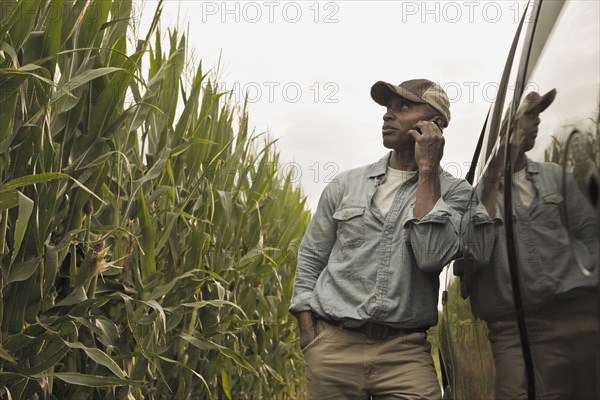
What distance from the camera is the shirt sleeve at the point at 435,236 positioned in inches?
102

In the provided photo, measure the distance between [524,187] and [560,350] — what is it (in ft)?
1.00

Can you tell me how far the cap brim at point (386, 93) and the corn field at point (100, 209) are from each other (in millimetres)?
755

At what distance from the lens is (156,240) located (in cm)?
371

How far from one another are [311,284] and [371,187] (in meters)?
0.39

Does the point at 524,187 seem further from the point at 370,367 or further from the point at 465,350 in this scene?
the point at 370,367

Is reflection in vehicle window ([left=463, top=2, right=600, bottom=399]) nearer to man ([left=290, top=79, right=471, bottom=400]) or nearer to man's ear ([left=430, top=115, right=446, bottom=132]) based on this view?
man ([left=290, top=79, right=471, bottom=400])

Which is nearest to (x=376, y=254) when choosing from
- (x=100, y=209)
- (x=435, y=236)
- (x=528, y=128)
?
(x=435, y=236)

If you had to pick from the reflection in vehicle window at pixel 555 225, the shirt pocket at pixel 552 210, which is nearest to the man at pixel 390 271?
the reflection in vehicle window at pixel 555 225

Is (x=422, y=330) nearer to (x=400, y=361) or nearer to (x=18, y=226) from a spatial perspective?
(x=400, y=361)

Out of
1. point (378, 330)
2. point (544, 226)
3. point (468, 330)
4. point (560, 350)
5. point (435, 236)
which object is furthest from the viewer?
point (378, 330)

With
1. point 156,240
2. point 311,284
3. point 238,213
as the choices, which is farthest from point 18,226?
point 238,213

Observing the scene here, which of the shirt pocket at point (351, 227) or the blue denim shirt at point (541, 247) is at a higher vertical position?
the shirt pocket at point (351, 227)

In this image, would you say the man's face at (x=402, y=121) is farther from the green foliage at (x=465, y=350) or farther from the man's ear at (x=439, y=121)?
the green foliage at (x=465, y=350)

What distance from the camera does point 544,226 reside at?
1270mm
